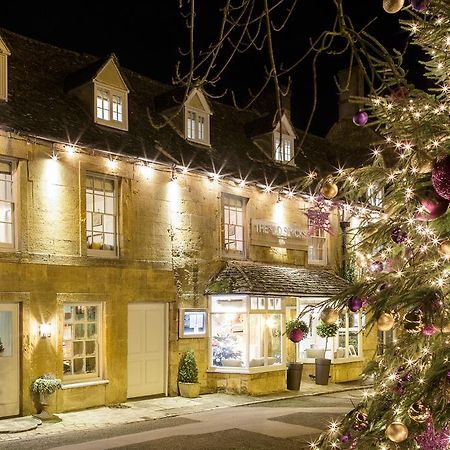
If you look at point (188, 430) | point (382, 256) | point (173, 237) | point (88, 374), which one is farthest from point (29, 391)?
point (382, 256)

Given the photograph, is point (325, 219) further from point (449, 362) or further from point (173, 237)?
point (173, 237)

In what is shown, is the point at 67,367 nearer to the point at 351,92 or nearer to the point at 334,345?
the point at 334,345

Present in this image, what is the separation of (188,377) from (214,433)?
190 inches

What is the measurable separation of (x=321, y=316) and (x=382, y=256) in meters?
0.81

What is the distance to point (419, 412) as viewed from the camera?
122 inches

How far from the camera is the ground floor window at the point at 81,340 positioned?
14750 mm

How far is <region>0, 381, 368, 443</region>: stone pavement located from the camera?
12.4m

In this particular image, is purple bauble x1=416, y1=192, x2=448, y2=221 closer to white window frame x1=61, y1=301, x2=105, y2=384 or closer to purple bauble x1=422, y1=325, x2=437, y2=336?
purple bauble x1=422, y1=325, x2=437, y2=336

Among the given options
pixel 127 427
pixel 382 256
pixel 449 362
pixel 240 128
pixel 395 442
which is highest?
pixel 240 128

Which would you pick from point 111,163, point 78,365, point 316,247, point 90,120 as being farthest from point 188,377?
point 316,247

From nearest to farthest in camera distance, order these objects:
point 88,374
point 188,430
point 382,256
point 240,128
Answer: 1. point 382,256
2. point 188,430
3. point 88,374
4. point 240,128

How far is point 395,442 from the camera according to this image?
10.6 ft

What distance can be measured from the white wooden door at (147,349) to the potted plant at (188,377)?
0.43m

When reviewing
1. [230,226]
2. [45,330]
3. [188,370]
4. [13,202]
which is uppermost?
[13,202]
